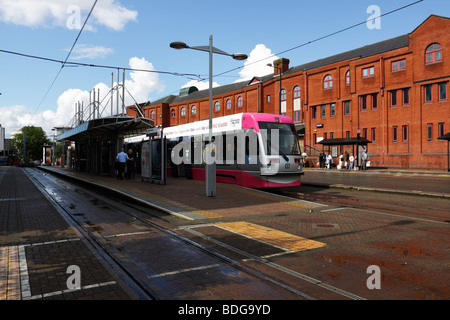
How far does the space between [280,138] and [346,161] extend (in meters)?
20.6

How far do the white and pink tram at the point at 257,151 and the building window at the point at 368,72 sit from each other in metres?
26.6

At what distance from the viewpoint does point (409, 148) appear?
33188 millimetres

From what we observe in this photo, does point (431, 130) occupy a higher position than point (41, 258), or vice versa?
point (431, 130)

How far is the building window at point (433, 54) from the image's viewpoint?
31.6m

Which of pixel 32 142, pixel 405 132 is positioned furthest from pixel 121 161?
pixel 32 142

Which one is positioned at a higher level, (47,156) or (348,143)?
(348,143)

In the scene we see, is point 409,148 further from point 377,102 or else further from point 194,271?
point 194,271

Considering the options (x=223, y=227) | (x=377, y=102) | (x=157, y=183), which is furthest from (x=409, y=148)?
(x=223, y=227)

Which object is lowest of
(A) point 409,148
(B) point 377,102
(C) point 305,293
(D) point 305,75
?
(C) point 305,293

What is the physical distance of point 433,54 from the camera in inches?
1260

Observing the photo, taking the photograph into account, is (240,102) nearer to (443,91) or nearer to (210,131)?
(443,91)

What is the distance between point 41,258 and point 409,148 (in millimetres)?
34725

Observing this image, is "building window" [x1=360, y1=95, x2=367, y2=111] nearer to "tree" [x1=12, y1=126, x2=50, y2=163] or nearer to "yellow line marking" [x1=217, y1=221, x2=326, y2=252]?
"yellow line marking" [x1=217, y1=221, x2=326, y2=252]
